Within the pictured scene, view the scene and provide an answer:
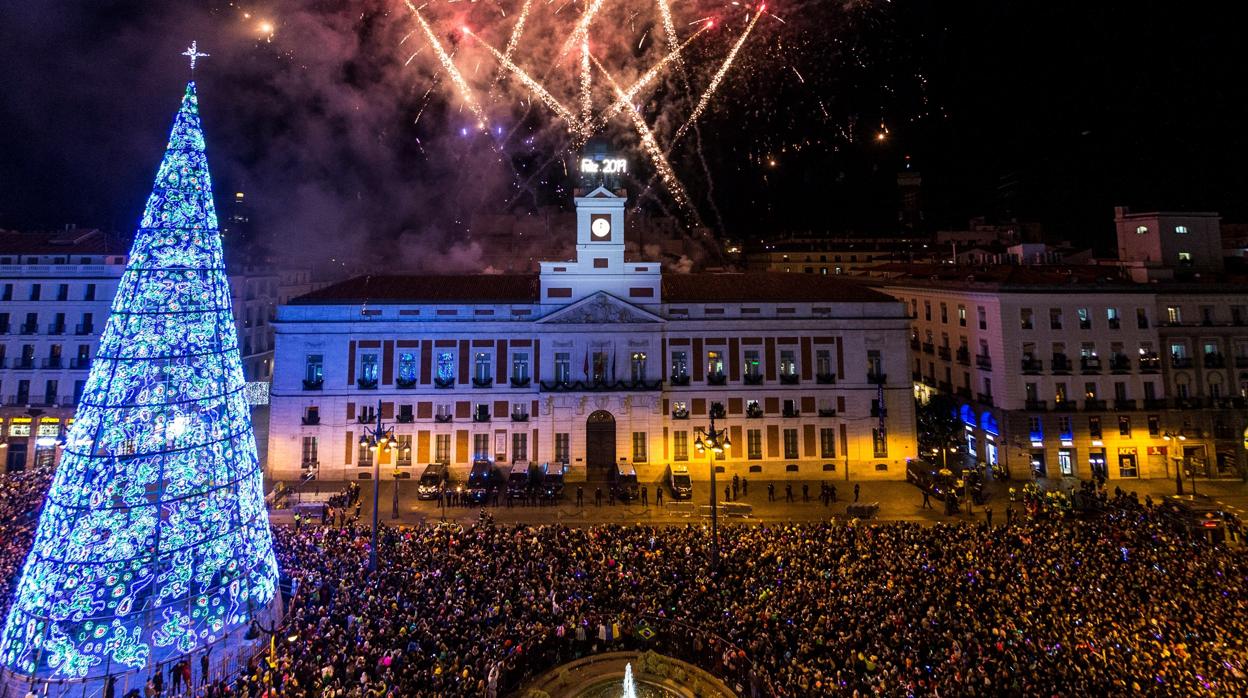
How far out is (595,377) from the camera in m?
38.2

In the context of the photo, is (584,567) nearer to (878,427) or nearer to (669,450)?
(669,450)

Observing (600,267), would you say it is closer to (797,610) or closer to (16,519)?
(797,610)

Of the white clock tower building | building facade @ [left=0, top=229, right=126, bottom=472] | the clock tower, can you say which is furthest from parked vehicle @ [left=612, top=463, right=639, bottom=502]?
building facade @ [left=0, top=229, right=126, bottom=472]

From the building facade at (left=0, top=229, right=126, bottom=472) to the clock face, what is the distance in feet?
103

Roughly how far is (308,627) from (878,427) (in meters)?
33.2

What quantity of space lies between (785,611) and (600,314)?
24.5m

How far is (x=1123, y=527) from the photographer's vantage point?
23844 millimetres

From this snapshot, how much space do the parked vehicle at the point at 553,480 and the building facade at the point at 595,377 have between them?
1.87 meters

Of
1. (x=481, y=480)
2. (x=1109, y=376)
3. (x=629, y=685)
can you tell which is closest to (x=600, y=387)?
(x=481, y=480)

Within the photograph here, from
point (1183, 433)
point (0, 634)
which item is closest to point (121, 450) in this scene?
point (0, 634)

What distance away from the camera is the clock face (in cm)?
3988

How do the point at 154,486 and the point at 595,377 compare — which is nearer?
the point at 154,486

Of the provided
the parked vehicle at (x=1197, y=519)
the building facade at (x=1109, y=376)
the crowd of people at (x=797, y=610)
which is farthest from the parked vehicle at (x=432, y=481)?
the parked vehicle at (x=1197, y=519)

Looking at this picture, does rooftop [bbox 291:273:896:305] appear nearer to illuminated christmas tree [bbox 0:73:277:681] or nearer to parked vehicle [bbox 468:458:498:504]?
parked vehicle [bbox 468:458:498:504]
